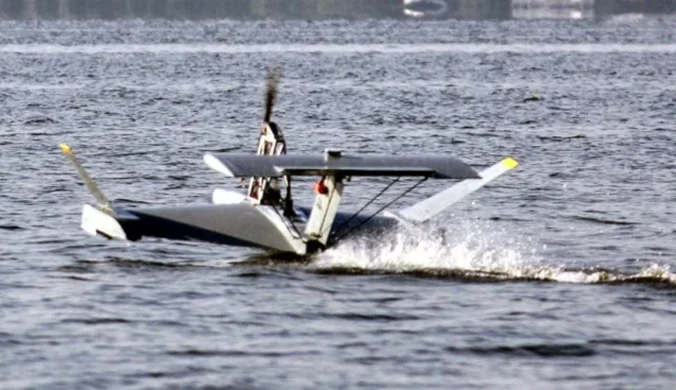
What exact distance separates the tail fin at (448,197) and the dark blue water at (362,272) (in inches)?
26.9

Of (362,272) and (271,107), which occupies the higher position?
(271,107)

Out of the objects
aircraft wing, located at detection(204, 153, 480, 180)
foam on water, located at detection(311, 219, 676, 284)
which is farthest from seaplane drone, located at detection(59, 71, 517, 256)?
foam on water, located at detection(311, 219, 676, 284)

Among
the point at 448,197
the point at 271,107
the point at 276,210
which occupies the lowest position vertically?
the point at 448,197

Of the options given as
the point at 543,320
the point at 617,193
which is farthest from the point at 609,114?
the point at 543,320

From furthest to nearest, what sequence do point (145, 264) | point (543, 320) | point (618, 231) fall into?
point (618, 231) < point (145, 264) < point (543, 320)

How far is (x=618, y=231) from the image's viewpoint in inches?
1240

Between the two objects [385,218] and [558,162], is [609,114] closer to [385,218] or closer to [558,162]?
[558,162]

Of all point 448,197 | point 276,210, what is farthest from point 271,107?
point 448,197

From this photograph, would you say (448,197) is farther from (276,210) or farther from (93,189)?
(93,189)

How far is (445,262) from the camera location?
26703mm

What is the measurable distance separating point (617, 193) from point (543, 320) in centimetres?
1541

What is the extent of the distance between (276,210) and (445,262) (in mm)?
2697

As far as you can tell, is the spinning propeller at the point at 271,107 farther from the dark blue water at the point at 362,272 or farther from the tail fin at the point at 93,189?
the tail fin at the point at 93,189

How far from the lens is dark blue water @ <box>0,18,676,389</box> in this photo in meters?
20.2
